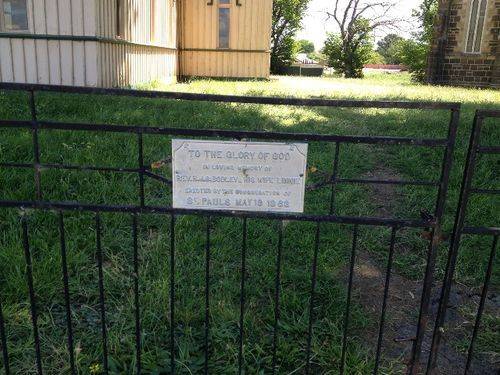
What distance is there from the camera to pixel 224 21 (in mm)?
15781

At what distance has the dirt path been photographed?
2.59m

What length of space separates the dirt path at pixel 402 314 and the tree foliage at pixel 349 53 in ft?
90.2

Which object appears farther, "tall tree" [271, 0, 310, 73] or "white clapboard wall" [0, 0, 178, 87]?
"tall tree" [271, 0, 310, 73]

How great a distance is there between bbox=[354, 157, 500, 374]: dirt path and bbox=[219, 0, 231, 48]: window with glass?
1341 cm

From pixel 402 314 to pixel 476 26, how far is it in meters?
18.7

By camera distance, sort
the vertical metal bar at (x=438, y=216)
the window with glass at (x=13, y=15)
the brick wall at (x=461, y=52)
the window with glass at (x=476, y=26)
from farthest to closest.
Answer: the window with glass at (x=476, y=26) < the brick wall at (x=461, y=52) < the window with glass at (x=13, y=15) < the vertical metal bar at (x=438, y=216)

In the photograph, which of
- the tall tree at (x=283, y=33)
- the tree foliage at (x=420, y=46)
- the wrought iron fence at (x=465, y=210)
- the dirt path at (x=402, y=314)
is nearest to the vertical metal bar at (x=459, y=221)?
the wrought iron fence at (x=465, y=210)

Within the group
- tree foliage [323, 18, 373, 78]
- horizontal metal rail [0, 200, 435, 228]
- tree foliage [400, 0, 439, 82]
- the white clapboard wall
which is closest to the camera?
horizontal metal rail [0, 200, 435, 228]

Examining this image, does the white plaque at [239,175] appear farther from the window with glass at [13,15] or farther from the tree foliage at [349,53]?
the tree foliage at [349,53]

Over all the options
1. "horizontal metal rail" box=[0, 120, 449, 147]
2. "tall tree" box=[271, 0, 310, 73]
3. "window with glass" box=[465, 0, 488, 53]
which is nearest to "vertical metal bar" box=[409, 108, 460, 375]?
"horizontal metal rail" box=[0, 120, 449, 147]

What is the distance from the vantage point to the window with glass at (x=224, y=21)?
1562cm

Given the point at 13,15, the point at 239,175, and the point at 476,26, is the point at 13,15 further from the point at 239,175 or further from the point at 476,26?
the point at 476,26

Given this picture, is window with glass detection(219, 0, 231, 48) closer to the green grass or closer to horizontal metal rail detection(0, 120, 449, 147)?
the green grass

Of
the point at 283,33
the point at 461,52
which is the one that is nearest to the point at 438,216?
the point at 461,52
